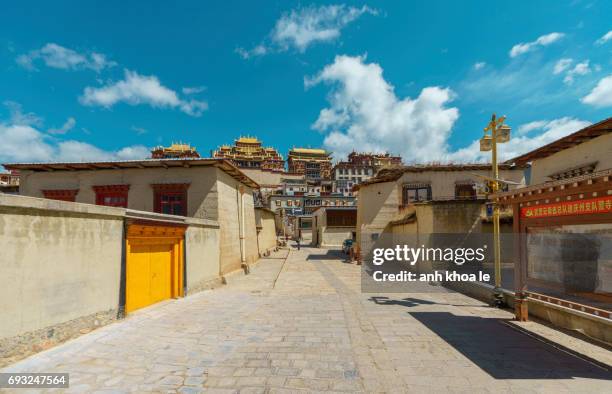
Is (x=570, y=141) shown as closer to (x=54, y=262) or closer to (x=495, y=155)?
(x=495, y=155)

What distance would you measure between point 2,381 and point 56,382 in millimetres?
734

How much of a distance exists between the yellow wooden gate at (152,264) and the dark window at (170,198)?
163 inches

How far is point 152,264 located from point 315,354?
6.07 metres

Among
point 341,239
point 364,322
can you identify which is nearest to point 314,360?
point 364,322

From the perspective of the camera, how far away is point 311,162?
279 feet

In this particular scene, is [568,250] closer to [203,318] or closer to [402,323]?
[402,323]

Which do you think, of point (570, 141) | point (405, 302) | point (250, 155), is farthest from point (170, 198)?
point (250, 155)

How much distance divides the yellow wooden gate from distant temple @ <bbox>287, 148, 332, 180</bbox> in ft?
237

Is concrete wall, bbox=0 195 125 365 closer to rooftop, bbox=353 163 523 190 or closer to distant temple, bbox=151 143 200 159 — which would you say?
rooftop, bbox=353 163 523 190

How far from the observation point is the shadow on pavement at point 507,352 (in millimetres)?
4855

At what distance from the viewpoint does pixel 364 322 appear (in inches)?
304

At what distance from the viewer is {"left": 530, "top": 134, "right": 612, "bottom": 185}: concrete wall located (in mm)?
11102

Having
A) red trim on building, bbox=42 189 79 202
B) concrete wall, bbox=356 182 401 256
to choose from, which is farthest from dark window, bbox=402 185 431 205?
red trim on building, bbox=42 189 79 202

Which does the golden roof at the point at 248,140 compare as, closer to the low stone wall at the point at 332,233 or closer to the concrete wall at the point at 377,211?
the low stone wall at the point at 332,233
